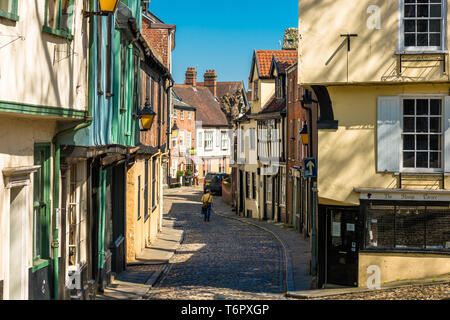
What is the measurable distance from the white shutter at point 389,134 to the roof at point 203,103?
59836mm

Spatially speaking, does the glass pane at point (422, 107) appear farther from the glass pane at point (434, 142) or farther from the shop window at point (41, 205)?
the shop window at point (41, 205)

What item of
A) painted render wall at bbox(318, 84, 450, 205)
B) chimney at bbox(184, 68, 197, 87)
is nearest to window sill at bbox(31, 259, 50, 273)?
painted render wall at bbox(318, 84, 450, 205)

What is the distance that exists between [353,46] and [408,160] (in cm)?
303

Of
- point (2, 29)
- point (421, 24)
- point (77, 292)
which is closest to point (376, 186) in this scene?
point (421, 24)

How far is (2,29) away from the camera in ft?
24.5

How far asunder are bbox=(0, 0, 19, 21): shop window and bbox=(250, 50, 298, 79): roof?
Answer: 30.2 meters

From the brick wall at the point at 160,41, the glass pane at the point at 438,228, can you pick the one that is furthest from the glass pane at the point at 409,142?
the brick wall at the point at 160,41

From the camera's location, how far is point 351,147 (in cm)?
1540

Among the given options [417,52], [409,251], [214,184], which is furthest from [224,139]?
[417,52]

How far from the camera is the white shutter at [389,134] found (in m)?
15.1

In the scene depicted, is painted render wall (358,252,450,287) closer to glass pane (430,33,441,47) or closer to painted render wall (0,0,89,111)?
glass pane (430,33,441,47)

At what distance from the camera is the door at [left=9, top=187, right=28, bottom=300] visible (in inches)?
337

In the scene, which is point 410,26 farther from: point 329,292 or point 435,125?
point 329,292

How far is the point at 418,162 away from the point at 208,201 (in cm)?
2047
